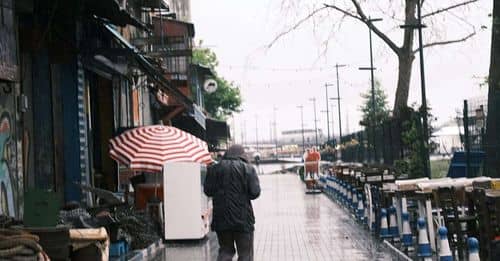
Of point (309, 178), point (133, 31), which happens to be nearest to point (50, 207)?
point (133, 31)

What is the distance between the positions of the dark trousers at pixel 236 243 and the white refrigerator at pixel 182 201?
6.19m

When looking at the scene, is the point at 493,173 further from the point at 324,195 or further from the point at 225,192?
the point at 324,195

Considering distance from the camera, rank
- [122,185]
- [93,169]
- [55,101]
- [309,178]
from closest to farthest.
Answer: [55,101] < [93,169] < [122,185] < [309,178]

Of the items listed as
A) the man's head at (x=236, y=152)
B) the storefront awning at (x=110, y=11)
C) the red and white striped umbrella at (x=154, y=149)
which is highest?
the storefront awning at (x=110, y=11)

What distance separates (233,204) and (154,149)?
Answer: 7.03 metres

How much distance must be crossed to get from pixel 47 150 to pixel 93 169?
4091 mm

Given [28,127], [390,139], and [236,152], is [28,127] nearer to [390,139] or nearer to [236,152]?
[236,152]

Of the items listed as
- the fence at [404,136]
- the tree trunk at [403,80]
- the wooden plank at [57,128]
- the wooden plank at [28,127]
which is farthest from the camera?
the tree trunk at [403,80]

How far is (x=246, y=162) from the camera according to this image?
36.3ft

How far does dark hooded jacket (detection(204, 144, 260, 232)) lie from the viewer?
10.6 metres

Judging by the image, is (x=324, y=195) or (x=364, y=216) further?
(x=324, y=195)

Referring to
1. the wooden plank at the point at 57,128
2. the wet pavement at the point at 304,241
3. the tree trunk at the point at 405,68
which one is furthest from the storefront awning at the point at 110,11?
the tree trunk at the point at 405,68

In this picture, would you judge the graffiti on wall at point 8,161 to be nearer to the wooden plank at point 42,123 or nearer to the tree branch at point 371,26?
the wooden plank at point 42,123

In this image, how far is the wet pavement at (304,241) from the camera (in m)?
14.9
